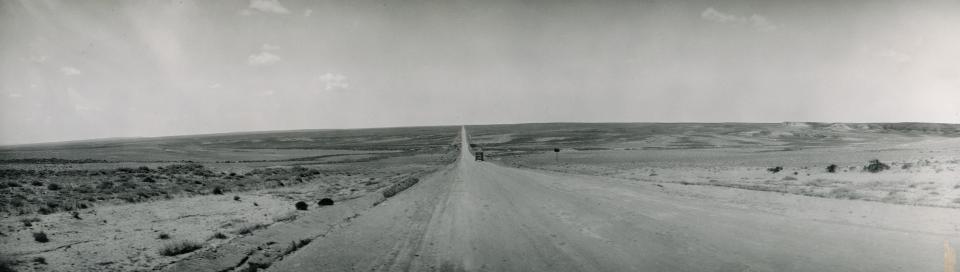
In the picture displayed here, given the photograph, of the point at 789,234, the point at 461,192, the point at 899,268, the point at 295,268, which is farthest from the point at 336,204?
the point at 899,268

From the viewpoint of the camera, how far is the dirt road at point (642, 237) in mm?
7645

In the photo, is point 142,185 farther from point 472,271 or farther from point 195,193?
point 472,271

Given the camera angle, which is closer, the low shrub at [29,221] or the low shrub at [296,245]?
the low shrub at [296,245]

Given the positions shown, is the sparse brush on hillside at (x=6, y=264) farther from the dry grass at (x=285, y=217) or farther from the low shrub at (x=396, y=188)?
the low shrub at (x=396, y=188)

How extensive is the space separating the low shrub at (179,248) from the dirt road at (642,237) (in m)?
2.72

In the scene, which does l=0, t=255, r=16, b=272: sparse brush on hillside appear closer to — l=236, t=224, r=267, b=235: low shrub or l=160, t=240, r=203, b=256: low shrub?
l=160, t=240, r=203, b=256: low shrub

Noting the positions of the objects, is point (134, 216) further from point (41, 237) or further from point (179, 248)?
point (179, 248)

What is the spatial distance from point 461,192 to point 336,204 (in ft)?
16.5

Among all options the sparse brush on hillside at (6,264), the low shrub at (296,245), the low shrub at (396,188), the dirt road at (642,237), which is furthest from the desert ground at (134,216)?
the dirt road at (642,237)

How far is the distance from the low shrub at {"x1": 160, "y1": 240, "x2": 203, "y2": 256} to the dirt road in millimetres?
2715

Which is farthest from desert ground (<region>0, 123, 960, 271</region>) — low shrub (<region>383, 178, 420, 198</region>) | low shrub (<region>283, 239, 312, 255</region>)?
low shrub (<region>383, 178, 420, 198</region>)

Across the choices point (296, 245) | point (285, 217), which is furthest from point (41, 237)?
point (296, 245)

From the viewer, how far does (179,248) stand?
34.1 feet

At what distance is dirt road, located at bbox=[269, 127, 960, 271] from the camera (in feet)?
25.1
